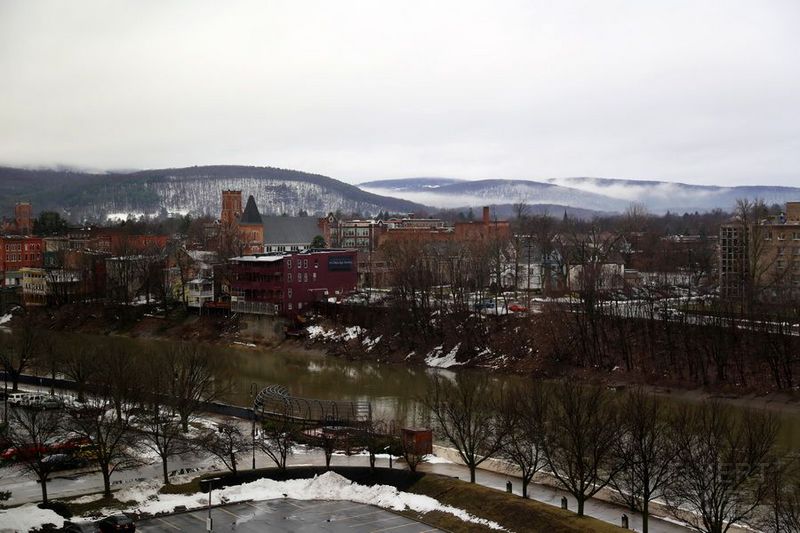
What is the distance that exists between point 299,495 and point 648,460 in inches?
389

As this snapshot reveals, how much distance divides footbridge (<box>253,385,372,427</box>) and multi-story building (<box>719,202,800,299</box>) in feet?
113

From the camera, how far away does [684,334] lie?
47531mm

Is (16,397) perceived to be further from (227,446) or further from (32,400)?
(227,446)

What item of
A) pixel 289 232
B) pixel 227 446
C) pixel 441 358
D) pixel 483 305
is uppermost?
pixel 289 232

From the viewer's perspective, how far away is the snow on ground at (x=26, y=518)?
69.8 ft

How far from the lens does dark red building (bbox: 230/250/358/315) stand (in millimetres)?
65312

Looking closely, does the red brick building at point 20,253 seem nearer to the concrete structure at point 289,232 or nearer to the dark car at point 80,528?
the concrete structure at point 289,232

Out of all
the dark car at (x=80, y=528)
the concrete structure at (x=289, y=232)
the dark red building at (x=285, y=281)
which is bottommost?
the dark car at (x=80, y=528)

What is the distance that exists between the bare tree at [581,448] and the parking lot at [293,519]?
4098mm

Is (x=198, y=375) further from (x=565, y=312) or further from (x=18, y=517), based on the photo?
(x=565, y=312)

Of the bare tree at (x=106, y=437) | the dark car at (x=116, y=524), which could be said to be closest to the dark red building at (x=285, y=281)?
the bare tree at (x=106, y=437)

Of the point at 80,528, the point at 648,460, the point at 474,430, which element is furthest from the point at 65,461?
the point at 648,460

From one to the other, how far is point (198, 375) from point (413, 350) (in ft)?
76.8

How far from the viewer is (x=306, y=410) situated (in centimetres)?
3672
